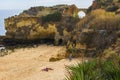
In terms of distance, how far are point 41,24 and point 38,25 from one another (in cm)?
30

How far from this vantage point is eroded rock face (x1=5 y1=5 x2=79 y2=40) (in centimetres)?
3566

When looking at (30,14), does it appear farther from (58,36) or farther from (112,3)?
(112,3)

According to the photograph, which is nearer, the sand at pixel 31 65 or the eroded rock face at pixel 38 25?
the sand at pixel 31 65

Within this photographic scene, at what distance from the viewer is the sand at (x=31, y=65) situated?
1924 cm

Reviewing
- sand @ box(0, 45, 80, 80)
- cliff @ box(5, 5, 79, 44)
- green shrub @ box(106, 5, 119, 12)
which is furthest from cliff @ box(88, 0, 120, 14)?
sand @ box(0, 45, 80, 80)

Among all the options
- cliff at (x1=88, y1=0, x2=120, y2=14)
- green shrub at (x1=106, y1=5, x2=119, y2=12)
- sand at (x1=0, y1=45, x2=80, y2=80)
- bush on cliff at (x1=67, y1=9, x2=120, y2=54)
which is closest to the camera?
sand at (x1=0, y1=45, x2=80, y2=80)

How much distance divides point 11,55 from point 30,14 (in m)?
10.9

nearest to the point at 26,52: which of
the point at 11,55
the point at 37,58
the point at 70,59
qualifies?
the point at 11,55

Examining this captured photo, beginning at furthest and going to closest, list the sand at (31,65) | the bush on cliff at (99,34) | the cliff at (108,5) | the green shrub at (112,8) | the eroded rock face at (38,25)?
the eroded rock face at (38,25)
the cliff at (108,5)
the green shrub at (112,8)
the bush on cliff at (99,34)
the sand at (31,65)

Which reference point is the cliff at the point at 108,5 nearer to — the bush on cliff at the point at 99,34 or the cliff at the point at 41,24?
the cliff at the point at 41,24

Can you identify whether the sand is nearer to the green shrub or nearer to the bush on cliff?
the bush on cliff

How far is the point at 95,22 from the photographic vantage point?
25.2 m

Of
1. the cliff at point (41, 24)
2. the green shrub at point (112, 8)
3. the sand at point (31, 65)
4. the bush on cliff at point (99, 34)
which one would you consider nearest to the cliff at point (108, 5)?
the green shrub at point (112, 8)

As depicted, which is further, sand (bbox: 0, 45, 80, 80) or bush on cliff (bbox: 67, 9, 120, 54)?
bush on cliff (bbox: 67, 9, 120, 54)
